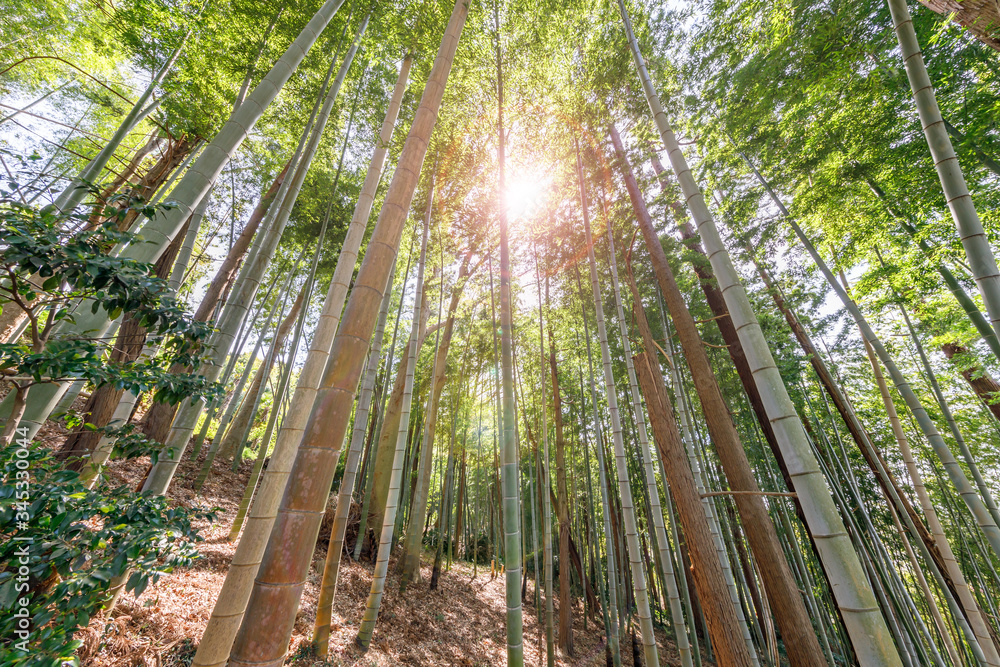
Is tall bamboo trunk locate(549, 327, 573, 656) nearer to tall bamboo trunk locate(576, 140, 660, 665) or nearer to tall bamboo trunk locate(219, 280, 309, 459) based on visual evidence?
tall bamboo trunk locate(576, 140, 660, 665)

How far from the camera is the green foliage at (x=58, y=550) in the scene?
79cm

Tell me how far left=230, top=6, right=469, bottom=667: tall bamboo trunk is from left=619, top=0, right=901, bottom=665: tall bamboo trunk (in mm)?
1146

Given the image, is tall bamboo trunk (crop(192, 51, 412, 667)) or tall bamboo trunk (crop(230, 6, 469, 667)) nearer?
tall bamboo trunk (crop(230, 6, 469, 667))

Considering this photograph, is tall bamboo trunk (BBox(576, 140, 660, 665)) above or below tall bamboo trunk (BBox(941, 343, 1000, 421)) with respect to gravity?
below

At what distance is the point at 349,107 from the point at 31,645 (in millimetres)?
4821

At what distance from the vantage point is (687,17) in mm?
4051

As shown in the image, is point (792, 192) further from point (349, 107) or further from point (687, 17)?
point (349, 107)

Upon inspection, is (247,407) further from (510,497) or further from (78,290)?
(78,290)

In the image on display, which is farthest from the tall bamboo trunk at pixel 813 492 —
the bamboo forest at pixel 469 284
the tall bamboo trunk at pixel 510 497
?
the tall bamboo trunk at pixel 510 497

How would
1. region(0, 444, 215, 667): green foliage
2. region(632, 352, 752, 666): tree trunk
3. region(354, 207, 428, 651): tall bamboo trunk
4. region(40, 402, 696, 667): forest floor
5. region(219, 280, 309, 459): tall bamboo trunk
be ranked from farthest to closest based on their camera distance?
1. region(219, 280, 309, 459): tall bamboo trunk
2. region(354, 207, 428, 651): tall bamboo trunk
3. region(632, 352, 752, 666): tree trunk
4. region(40, 402, 696, 667): forest floor
5. region(0, 444, 215, 667): green foliage

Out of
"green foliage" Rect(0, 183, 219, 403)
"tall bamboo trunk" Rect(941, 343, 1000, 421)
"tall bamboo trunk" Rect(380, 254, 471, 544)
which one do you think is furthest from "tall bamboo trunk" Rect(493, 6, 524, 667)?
"tall bamboo trunk" Rect(941, 343, 1000, 421)

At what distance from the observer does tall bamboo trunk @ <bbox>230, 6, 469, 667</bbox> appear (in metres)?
0.84

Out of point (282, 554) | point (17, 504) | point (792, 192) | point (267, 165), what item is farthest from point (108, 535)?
point (792, 192)

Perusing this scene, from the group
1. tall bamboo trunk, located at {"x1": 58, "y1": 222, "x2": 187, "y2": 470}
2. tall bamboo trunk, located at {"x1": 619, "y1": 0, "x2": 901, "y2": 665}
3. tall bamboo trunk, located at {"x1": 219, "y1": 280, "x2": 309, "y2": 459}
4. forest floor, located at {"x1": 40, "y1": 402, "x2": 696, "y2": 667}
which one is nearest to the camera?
tall bamboo trunk, located at {"x1": 619, "y1": 0, "x2": 901, "y2": 665}
